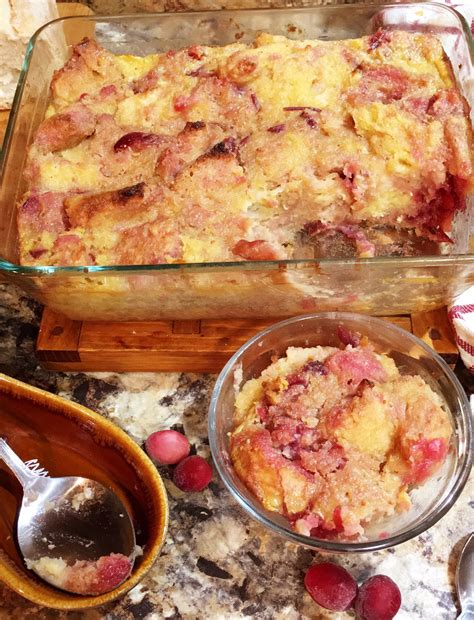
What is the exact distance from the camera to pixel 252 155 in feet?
5.84

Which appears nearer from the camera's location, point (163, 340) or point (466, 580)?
point (466, 580)

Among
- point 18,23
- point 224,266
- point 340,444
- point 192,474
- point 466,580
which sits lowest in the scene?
point 466,580

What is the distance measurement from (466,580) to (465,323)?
56 cm

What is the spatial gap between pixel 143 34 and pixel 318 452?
1.34m

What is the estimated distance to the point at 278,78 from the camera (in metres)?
1.87

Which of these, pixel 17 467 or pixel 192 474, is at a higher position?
pixel 17 467

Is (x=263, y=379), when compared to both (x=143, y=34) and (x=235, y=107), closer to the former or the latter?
(x=235, y=107)

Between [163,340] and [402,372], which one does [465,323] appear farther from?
[163,340]

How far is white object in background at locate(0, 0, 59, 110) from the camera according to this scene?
2.10 metres

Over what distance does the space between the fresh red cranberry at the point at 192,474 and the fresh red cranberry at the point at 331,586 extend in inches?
11.9

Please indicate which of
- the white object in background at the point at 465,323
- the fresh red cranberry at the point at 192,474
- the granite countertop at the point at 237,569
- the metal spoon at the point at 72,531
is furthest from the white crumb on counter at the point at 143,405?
the white object in background at the point at 465,323

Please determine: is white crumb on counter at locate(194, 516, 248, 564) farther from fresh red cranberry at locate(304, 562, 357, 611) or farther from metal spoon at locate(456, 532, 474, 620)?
metal spoon at locate(456, 532, 474, 620)

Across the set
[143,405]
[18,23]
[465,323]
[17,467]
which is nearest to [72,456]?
[17,467]

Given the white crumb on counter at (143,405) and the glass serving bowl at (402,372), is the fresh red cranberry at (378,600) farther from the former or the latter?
the white crumb on counter at (143,405)
